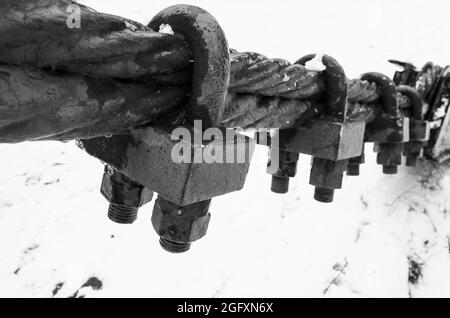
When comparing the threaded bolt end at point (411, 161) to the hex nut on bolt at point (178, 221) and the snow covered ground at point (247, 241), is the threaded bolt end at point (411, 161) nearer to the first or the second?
the snow covered ground at point (247, 241)

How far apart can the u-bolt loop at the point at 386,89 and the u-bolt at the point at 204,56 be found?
124cm

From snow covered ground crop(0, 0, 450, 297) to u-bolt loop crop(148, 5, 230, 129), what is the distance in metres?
1.90

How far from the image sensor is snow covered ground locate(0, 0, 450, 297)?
2668 mm

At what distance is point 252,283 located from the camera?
2623mm

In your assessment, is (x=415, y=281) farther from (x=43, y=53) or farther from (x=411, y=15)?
(x=411, y=15)

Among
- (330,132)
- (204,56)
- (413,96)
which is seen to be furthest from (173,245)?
(413,96)

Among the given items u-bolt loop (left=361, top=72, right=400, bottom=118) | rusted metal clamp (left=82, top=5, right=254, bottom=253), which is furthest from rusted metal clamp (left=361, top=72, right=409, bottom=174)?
rusted metal clamp (left=82, top=5, right=254, bottom=253)

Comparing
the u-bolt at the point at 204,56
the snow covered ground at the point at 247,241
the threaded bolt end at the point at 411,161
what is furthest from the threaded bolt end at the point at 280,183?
the threaded bolt end at the point at 411,161

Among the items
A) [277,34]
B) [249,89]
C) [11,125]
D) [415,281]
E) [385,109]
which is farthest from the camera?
[277,34]

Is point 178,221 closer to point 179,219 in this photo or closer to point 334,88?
point 179,219

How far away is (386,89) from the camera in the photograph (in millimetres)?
1923

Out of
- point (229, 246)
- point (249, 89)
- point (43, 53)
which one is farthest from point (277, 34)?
point (43, 53)

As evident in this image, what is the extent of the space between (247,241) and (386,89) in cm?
145

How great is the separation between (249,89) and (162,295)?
5.96ft
